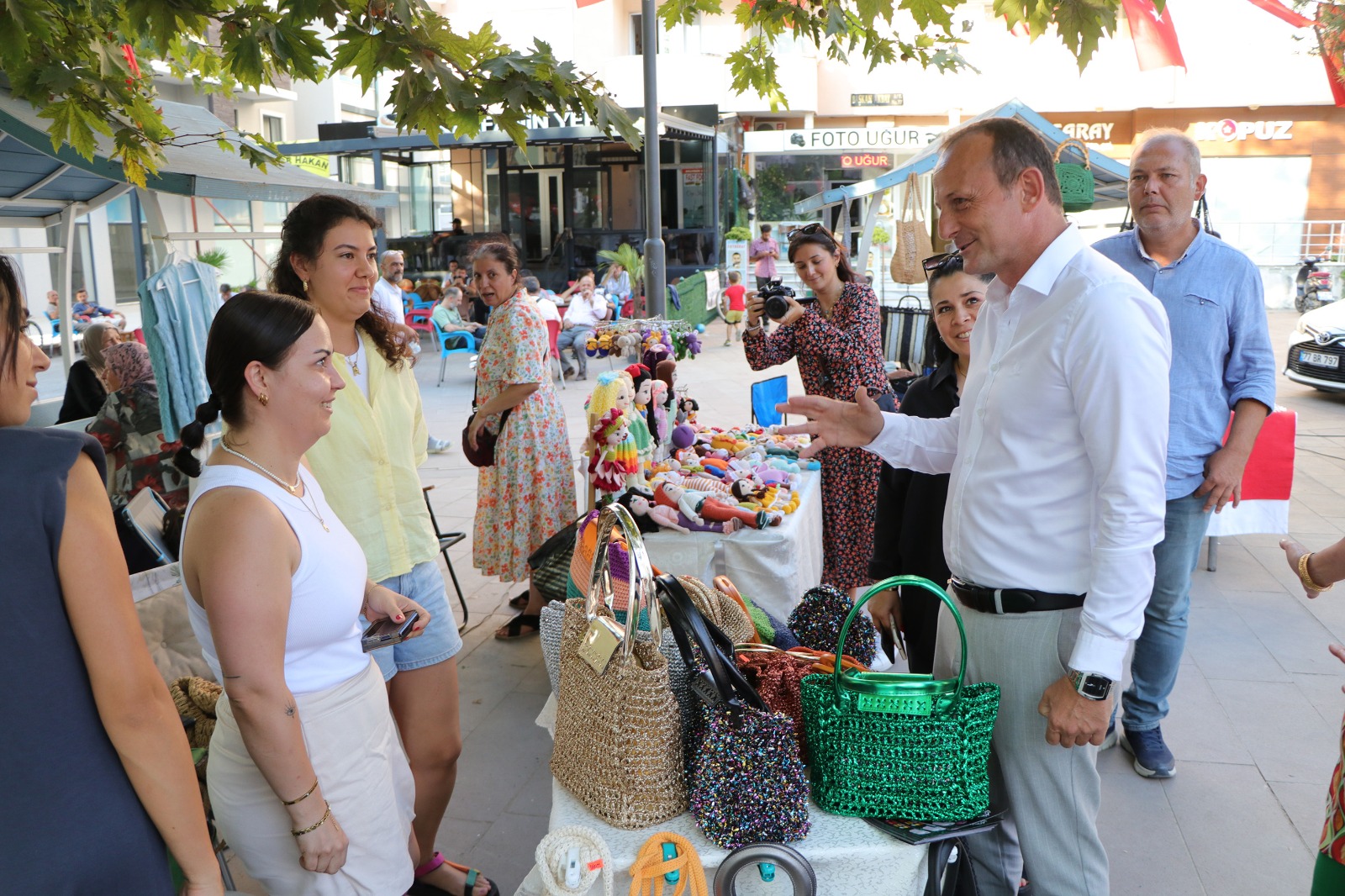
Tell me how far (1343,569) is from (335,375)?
2123mm

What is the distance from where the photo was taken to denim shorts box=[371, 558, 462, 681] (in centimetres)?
256

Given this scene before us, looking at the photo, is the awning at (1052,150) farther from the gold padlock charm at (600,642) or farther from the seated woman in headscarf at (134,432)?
the gold padlock charm at (600,642)

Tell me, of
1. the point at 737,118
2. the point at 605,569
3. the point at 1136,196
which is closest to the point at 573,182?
the point at 737,118

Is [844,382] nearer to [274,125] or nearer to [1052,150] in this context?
[1052,150]

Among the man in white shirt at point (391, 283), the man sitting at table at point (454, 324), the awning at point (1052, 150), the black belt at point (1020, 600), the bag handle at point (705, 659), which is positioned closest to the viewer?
the bag handle at point (705, 659)

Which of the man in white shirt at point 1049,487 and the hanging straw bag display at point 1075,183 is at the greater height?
the hanging straw bag display at point 1075,183

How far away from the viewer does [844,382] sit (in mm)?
4480

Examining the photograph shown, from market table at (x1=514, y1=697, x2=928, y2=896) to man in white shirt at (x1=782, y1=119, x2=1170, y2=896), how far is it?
0.36 metres

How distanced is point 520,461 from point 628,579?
9.18ft

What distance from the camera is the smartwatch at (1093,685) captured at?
176 centimetres

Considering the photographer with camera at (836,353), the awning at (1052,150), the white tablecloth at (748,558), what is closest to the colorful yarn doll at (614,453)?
the white tablecloth at (748,558)

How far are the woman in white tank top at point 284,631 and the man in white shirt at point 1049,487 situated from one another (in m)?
1.28

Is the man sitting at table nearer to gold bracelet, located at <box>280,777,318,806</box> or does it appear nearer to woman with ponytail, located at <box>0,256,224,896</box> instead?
gold bracelet, located at <box>280,777,318,806</box>

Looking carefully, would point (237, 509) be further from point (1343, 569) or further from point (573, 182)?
point (573, 182)
